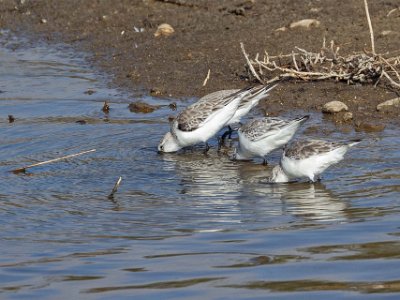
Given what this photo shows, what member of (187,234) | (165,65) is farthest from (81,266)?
(165,65)

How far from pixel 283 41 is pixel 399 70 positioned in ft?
7.02

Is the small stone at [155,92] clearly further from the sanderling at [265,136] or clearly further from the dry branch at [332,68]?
the sanderling at [265,136]

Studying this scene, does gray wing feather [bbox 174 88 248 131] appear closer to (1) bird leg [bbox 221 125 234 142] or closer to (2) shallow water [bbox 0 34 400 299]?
(2) shallow water [bbox 0 34 400 299]

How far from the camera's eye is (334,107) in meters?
11.2

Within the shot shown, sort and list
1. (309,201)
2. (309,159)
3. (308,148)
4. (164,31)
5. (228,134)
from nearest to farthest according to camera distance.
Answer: (309,201) < (309,159) < (308,148) < (228,134) < (164,31)

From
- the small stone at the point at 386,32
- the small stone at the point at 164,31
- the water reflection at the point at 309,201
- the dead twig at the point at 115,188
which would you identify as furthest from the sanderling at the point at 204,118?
the small stone at the point at 164,31

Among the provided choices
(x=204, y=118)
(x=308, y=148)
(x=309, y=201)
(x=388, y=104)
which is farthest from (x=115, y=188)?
(x=388, y=104)

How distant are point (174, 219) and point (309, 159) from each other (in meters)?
1.75

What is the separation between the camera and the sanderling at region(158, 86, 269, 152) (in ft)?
35.3

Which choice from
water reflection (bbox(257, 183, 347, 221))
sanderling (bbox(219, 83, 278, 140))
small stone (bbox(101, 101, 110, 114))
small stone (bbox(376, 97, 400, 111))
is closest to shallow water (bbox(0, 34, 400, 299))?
water reflection (bbox(257, 183, 347, 221))

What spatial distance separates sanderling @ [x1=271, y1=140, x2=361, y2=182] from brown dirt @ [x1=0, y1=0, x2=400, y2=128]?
1.63 meters

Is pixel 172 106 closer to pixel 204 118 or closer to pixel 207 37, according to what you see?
pixel 204 118

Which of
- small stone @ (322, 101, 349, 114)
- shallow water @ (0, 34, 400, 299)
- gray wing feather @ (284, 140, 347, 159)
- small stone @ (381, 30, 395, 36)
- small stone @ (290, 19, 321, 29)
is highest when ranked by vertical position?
small stone @ (290, 19, 321, 29)

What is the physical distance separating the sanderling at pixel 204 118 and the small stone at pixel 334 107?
0.78 metres
